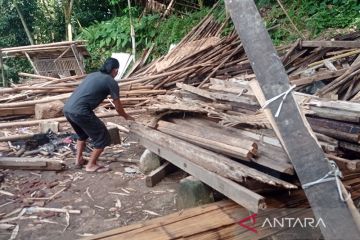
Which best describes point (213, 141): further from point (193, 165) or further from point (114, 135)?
point (114, 135)

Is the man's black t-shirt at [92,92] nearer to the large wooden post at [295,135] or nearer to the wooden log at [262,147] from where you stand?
the wooden log at [262,147]

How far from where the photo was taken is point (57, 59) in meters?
12.4

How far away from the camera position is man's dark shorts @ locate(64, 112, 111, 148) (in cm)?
535

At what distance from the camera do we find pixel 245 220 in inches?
122

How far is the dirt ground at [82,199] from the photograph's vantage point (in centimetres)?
416

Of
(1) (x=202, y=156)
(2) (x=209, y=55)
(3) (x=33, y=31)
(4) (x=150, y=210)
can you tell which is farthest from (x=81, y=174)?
(3) (x=33, y=31)

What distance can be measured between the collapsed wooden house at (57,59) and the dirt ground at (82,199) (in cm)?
692

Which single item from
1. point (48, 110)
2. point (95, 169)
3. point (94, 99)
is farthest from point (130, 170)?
point (48, 110)

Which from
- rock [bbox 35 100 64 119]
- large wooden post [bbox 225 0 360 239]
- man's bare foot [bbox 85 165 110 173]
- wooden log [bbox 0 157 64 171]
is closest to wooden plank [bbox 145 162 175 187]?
man's bare foot [bbox 85 165 110 173]

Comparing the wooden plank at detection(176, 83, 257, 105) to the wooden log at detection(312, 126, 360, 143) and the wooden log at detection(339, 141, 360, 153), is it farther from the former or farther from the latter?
the wooden log at detection(339, 141, 360, 153)

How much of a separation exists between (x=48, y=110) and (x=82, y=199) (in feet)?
12.7

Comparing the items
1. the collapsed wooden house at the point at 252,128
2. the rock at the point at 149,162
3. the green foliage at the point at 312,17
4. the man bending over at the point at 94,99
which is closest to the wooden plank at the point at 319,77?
the collapsed wooden house at the point at 252,128

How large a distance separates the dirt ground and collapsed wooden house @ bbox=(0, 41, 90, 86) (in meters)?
6.92

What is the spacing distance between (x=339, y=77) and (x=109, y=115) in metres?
4.56
